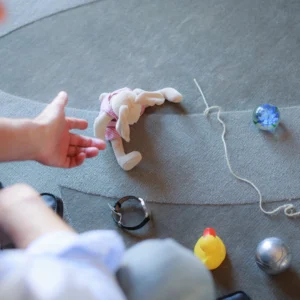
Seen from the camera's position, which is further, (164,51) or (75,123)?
(164,51)

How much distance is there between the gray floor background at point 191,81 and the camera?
3.73ft

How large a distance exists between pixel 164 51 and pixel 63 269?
107cm

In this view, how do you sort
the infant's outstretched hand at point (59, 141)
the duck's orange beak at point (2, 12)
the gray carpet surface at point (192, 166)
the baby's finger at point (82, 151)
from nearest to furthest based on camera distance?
1. the infant's outstretched hand at point (59, 141)
2. the baby's finger at point (82, 151)
3. the gray carpet surface at point (192, 166)
4. the duck's orange beak at point (2, 12)

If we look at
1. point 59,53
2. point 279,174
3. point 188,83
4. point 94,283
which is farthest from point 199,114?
point 94,283

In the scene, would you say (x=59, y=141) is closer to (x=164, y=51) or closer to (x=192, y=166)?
(x=192, y=166)

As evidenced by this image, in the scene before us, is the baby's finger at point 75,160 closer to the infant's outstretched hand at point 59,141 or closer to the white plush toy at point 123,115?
the infant's outstretched hand at point 59,141

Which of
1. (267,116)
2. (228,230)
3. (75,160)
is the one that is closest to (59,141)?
(75,160)

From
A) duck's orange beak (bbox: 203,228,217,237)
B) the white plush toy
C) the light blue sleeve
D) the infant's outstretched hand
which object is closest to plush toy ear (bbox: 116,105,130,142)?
the white plush toy

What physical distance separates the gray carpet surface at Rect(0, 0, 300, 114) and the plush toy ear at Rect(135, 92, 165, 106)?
0.14ft

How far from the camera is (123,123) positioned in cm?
121

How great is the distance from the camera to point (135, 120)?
128cm

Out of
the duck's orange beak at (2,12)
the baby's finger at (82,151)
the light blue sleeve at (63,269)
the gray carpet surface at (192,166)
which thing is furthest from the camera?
the duck's orange beak at (2,12)

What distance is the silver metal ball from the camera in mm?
1008

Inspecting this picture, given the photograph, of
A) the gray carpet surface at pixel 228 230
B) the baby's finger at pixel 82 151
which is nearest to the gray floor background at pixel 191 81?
the gray carpet surface at pixel 228 230
